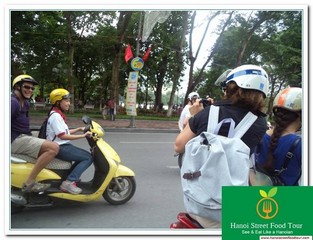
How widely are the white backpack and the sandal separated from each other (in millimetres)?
1894

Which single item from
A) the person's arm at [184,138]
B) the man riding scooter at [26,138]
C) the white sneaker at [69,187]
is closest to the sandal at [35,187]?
the man riding scooter at [26,138]

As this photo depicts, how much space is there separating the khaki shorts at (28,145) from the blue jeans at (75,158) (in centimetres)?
22

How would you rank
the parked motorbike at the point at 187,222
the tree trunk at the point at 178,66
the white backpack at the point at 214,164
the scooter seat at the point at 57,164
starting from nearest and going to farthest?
the white backpack at the point at 214,164 < the parked motorbike at the point at 187,222 < the tree trunk at the point at 178,66 < the scooter seat at the point at 57,164

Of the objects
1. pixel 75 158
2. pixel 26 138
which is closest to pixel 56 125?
pixel 26 138

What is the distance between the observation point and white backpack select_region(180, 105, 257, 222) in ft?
5.08

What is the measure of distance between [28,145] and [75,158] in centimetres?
45

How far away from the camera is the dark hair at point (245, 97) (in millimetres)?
1647

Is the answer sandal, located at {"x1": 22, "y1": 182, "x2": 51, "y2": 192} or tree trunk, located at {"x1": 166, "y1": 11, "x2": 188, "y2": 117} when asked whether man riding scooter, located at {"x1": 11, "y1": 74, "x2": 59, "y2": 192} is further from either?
tree trunk, located at {"x1": 166, "y1": 11, "x2": 188, "y2": 117}

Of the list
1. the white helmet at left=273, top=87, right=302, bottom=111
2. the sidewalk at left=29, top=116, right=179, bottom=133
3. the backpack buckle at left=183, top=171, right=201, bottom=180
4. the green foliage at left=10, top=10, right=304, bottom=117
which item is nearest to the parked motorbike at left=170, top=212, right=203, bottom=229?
the backpack buckle at left=183, top=171, right=201, bottom=180

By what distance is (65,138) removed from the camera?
121 inches

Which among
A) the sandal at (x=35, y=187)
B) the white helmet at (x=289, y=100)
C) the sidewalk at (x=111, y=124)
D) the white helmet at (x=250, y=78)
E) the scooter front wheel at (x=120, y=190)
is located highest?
the white helmet at (x=250, y=78)

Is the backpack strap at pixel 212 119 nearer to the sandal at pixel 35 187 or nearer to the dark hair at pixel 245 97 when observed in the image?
the dark hair at pixel 245 97

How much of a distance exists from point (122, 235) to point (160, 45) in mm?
1575

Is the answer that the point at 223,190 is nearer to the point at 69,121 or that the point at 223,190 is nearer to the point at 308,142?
the point at 308,142
